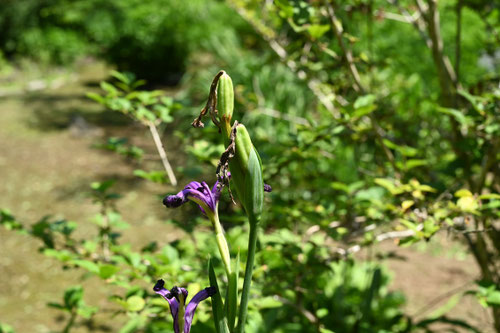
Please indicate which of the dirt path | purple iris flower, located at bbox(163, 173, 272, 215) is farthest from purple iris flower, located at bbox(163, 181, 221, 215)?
the dirt path

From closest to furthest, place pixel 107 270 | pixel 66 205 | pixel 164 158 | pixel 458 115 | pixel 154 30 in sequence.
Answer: pixel 107 270, pixel 458 115, pixel 164 158, pixel 66 205, pixel 154 30

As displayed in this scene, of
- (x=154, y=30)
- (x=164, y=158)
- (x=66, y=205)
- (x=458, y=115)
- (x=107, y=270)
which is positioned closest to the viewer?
(x=107, y=270)

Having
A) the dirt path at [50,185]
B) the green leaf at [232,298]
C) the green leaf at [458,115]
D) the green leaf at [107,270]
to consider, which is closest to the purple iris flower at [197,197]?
the green leaf at [232,298]

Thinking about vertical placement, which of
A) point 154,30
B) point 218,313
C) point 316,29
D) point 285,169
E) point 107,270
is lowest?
point 218,313

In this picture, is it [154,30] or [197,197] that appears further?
[154,30]

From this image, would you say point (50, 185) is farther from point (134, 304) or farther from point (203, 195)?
point (203, 195)

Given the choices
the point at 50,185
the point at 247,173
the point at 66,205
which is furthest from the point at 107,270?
the point at 50,185

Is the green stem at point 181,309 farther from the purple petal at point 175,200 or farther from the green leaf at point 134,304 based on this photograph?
the green leaf at point 134,304
